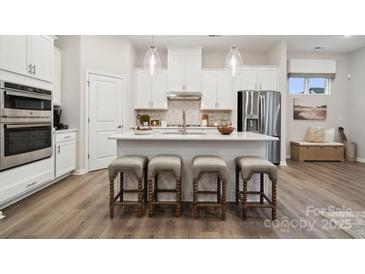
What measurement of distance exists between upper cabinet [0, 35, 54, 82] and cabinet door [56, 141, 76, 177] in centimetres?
114

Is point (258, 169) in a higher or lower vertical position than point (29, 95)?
lower

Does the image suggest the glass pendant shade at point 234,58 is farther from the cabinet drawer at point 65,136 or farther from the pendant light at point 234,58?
the cabinet drawer at point 65,136

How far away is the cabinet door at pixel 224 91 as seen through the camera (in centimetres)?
655

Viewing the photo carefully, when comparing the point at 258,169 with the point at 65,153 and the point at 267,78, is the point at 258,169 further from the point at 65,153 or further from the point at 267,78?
the point at 267,78

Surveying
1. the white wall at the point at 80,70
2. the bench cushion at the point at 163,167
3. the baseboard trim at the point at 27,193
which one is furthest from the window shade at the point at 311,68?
the baseboard trim at the point at 27,193

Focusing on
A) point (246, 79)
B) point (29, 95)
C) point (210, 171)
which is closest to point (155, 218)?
point (210, 171)

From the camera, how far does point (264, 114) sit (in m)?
6.20

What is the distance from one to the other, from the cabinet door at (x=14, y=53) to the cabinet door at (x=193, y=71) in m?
3.83

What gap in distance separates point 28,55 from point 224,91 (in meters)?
4.39

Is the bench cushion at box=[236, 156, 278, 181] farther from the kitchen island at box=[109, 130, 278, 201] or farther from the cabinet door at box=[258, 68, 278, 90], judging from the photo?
the cabinet door at box=[258, 68, 278, 90]

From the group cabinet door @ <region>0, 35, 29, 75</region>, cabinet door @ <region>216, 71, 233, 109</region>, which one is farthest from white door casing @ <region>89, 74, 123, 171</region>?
cabinet door @ <region>216, 71, 233, 109</region>

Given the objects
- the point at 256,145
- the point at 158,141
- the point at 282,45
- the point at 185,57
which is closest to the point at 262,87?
the point at 282,45
